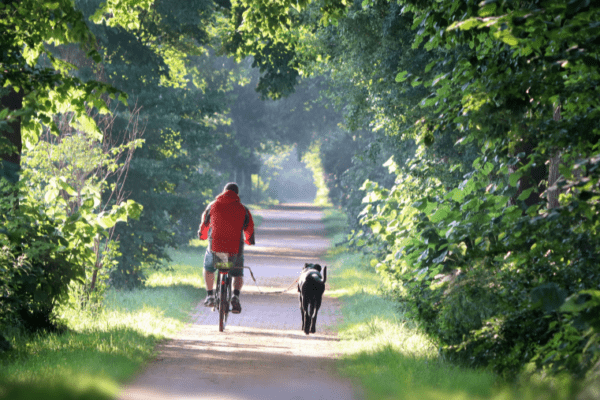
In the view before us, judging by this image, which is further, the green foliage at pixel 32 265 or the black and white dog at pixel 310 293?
the black and white dog at pixel 310 293

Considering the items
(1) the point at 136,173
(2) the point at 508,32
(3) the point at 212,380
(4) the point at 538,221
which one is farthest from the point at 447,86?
(1) the point at 136,173

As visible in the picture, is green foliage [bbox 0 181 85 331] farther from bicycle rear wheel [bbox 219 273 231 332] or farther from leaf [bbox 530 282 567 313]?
A: leaf [bbox 530 282 567 313]

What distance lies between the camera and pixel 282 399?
20.2ft

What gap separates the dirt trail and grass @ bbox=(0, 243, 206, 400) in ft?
0.88

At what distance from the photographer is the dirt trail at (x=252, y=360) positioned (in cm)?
643

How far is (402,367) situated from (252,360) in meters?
2.09

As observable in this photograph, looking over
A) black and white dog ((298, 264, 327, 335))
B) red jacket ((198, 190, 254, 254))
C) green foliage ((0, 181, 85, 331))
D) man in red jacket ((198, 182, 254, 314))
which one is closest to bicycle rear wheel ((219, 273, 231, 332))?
man in red jacket ((198, 182, 254, 314))

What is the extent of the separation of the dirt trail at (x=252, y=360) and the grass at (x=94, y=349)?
0.88 ft

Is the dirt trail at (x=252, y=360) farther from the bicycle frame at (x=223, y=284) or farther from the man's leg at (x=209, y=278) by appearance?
the man's leg at (x=209, y=278)

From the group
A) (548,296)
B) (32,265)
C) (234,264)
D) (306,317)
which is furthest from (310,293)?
(548,296)

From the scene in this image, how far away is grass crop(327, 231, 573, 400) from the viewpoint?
17.2ft

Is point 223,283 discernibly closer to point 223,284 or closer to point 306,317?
point 223,284

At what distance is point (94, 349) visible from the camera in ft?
25.1

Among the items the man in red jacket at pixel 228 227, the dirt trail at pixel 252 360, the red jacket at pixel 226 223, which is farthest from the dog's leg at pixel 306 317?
the red jacket at pixel 226 223
